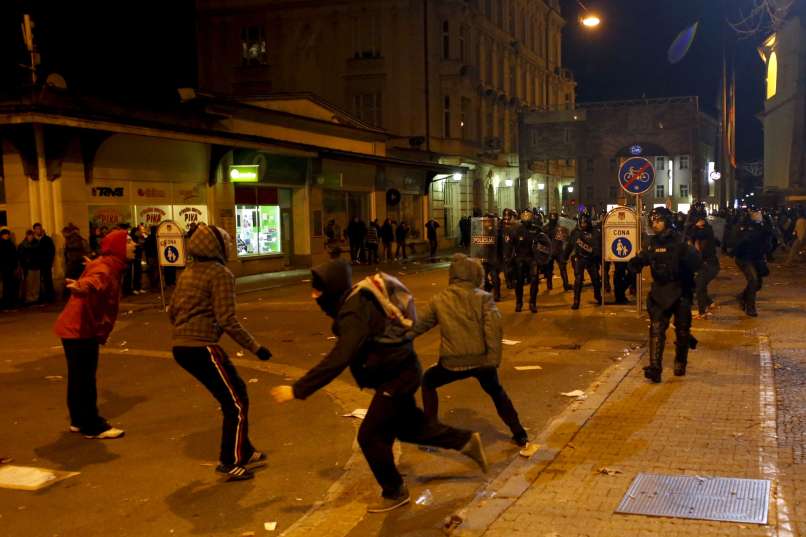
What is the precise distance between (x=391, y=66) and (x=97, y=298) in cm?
3409

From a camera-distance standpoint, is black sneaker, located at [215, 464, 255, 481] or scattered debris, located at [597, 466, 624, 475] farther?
black sneaker, located at [215, 464, 255, 481]

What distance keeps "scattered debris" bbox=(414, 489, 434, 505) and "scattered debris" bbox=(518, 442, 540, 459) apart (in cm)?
90

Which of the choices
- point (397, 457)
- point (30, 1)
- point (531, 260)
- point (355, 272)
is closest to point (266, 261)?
point (355, 272)

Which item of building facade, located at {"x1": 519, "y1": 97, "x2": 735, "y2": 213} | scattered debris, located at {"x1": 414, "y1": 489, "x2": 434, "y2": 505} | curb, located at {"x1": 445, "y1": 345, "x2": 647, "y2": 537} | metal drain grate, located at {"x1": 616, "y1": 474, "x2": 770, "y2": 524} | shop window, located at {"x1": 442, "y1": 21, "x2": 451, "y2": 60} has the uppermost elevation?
shop window, located at {"x1": 442, "y1": 21, "x2": 451, "y2": 60}

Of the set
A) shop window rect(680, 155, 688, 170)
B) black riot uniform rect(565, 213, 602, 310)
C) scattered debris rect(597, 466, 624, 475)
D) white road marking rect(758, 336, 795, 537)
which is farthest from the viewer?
shop window rect(680, 155, 688, 170)

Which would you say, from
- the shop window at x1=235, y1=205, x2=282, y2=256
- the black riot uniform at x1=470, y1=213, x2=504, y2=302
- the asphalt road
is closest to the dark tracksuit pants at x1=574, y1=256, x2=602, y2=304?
the black riot uniform at x1=470, y1=213, x2=504, y2=302

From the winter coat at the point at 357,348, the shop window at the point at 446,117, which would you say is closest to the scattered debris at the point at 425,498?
the winter coat at the point at 357,348

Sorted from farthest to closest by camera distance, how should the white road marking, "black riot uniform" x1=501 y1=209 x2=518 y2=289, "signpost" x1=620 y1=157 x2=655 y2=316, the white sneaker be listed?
1. "black riot uniform" x1=501 y1=209 x2=518 y2=289
2. "signpost" x1=620 y1=157 x2=655 y2=316
3. the white sneaker
4. the white road marking

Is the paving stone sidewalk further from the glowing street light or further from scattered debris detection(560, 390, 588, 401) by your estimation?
the glowing street light

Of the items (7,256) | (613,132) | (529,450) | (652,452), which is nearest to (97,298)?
(529,450)

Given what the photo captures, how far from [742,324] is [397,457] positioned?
8.30 metres

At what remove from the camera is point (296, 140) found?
28.6 meters

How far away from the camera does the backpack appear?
482 centimetres

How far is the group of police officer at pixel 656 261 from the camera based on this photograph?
28.1ft
